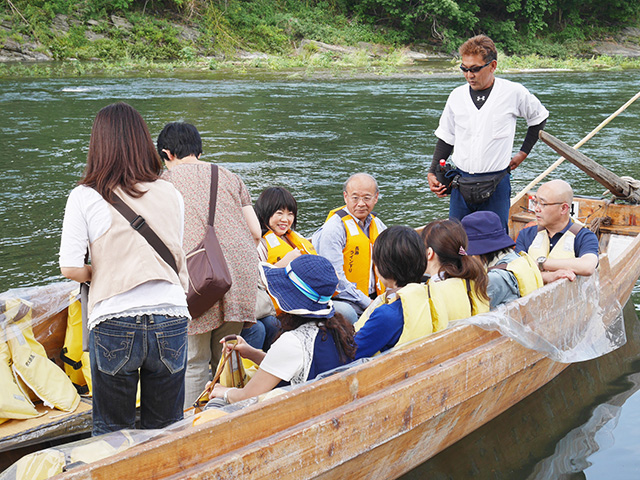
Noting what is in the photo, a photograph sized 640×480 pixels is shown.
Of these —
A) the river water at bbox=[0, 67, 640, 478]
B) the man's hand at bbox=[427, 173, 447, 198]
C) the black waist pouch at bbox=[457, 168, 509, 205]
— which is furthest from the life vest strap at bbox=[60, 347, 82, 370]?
the black waist pouch at bbox=[457, 168, 509, 205]

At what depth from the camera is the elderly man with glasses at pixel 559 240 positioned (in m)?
3.60

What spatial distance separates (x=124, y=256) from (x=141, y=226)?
107 mm

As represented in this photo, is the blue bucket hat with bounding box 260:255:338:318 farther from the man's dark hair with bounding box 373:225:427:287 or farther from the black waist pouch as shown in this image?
the black waist pouch

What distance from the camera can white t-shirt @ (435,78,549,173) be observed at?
13.5 feet

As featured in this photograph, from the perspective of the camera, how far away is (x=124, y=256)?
212 cm

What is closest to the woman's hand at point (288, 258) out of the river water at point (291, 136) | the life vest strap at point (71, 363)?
the life vest strap at point (71, 363)

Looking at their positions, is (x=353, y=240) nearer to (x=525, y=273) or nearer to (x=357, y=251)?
(x=357, y=251)

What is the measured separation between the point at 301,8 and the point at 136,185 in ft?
95.1

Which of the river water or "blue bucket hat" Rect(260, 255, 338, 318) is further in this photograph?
the river water

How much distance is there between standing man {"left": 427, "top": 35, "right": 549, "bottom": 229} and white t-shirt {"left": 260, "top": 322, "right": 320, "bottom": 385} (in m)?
2.07

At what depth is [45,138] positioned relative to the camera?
10.9m

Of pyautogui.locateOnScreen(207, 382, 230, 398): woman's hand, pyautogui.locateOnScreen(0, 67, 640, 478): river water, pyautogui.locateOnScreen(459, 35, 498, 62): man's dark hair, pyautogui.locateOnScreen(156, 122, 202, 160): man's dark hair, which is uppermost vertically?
pyautogui.locateOnScreen(459, 35, 498, 62): man's dark hair

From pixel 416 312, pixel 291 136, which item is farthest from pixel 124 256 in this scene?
pixel 291 136

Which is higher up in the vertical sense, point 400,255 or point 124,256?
point 124,256
